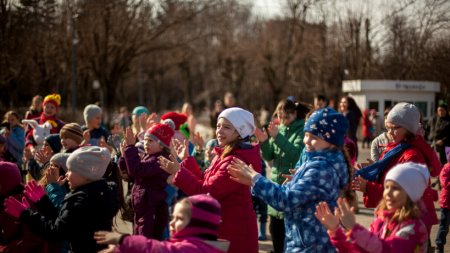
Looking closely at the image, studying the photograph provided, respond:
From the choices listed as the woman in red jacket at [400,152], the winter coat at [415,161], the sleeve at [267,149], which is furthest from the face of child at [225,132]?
the sleeve at [267,149]

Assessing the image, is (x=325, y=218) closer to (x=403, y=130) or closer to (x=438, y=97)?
(x=403, y=130)

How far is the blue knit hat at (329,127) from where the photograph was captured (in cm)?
452

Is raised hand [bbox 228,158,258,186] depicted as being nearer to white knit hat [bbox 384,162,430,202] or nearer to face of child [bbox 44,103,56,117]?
white knit hat [bbox 384,162,430,202]

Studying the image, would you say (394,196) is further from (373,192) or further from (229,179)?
(229,179)

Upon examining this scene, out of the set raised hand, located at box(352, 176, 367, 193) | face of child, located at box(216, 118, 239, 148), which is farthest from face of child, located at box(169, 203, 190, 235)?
raised hand, located at box(352, 176, 367, 193)

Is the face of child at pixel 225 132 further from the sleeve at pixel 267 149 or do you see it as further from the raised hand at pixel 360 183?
the sleeve at pixel 267 149

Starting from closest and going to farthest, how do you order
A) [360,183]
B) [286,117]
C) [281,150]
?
[360,183]
[281,150]
[286,117]

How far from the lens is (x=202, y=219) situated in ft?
12.5

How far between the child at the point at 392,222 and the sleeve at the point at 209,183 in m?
1.27

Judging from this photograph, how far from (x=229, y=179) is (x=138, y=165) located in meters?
1.58

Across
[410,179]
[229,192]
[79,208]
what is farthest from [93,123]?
[410,179]

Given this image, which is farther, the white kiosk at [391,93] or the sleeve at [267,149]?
the white kiosk at [391,93]

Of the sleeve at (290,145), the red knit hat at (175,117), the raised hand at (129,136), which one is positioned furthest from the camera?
the red knit hat at (175,117)

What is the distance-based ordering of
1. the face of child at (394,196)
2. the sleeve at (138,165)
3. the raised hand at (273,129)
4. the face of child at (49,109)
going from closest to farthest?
the face of child at (394,196)
the sleeve at (138,165)
the raised hand at (273,129)
the face of child at (49,109)
